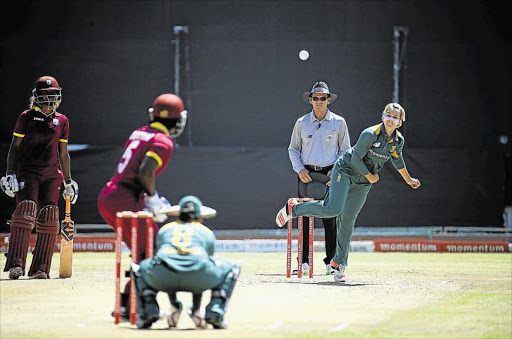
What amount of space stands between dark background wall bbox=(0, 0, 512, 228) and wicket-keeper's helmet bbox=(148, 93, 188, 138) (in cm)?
978

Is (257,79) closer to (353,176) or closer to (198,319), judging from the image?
(353,176)

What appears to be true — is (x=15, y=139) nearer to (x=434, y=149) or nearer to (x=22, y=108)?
(x=22, y=108)

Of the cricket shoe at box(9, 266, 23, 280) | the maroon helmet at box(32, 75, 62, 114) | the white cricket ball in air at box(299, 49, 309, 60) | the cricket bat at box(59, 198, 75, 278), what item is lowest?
the cricket shoe at box(9, 266, 23, 280)

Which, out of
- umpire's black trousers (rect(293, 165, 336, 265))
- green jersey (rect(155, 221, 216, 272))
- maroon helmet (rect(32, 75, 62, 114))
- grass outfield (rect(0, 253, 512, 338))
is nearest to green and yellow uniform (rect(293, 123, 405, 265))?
grass outfield (rect(0, 253, 512, 338))

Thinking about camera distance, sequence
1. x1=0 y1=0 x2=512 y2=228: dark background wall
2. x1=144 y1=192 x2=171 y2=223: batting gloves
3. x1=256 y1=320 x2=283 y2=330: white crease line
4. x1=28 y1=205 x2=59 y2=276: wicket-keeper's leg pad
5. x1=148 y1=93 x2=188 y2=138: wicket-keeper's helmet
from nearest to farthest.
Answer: x1=256 y1=320 x2=283 y2=330: white crease line, x1=144 y1=192 x2=171 y2=223: batting gloves, x1=148 y1=93 x2=188 y2=138: wicket-keeper's helmet, x1=28 y1=205 x2=59 y2=276: wicket-keeper's leg pad, x1=0 y1=0 x2=512 y2=228: dark background wall

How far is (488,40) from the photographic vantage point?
1748cm

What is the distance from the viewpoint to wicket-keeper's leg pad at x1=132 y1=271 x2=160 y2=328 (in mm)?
6387

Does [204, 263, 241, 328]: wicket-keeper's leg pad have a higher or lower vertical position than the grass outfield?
higher

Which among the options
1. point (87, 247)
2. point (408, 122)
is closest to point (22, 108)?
point (87, 247)

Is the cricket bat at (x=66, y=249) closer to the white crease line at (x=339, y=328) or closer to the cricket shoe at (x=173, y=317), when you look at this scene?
the cricket shoe at (x=173, y=317)

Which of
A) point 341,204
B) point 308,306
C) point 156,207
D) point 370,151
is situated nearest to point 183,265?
point 156,207

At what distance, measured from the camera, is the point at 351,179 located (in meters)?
9.84

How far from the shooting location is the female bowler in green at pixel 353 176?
31.2 ft

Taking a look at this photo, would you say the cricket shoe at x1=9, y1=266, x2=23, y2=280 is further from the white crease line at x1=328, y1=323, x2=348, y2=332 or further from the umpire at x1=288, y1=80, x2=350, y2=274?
the white crease line at x1=328, y1=323, x2=348, y2=332
